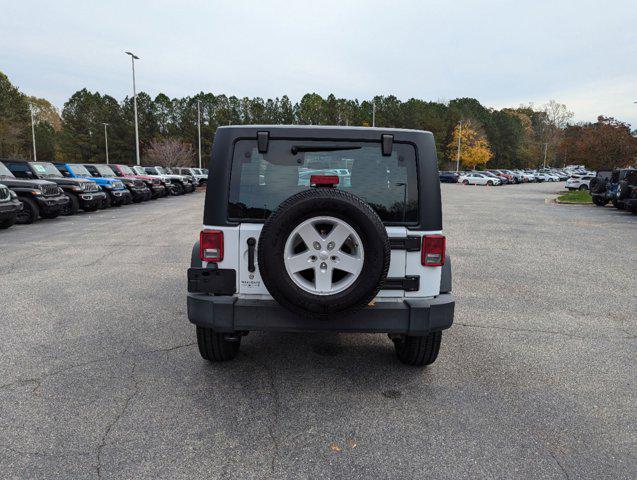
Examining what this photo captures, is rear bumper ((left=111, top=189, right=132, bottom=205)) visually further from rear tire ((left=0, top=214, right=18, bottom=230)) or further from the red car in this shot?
rear tire ((left=0, top=214, right=18, bottom=230))

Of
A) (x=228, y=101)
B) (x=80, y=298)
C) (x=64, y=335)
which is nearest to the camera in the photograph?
(x=64, y=335)

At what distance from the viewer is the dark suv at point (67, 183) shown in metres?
14.5

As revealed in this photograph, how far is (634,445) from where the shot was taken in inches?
110

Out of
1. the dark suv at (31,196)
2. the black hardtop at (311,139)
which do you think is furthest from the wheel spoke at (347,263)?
the dark suv at (31,196)

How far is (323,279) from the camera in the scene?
2969 millimetres

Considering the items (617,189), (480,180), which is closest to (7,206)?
(617,189)

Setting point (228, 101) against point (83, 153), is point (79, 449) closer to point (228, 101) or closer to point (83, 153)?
point (83, 153)

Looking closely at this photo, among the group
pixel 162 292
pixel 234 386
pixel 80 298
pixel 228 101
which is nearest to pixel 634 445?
pixel 234 386

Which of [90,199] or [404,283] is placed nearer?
[404,283]

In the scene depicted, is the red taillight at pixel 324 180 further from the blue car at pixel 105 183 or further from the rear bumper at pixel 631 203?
the rear bumper at pixel 631 203

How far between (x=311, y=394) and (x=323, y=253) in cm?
114

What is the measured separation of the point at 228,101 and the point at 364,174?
294 feet

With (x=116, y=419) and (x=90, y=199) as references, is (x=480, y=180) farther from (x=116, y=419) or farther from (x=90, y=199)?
(x=116, y=419)

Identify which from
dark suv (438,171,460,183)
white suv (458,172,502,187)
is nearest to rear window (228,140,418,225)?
white suv (458,172,502,187)
